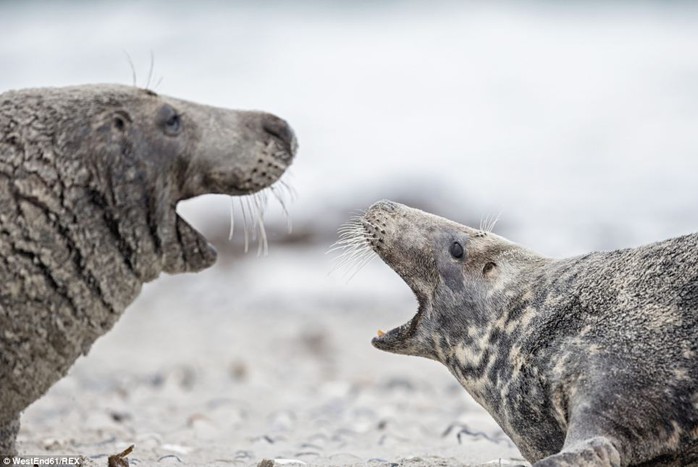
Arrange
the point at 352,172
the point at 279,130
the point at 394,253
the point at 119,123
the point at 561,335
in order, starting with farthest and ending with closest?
the point at 352,172, the point at 394,253, the point at 279,130, the point at 561,335, the point at 119,123

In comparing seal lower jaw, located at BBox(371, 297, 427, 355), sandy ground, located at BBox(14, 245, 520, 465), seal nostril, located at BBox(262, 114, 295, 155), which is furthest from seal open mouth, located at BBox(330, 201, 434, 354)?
seal nostril, located at BBox(262, 114, 295, 155)

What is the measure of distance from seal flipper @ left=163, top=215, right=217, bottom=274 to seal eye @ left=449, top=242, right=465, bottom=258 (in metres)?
1.29

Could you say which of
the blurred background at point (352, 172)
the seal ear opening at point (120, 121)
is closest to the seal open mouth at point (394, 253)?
the blurred background at point (352, 172)

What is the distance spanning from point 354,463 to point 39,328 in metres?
2.12

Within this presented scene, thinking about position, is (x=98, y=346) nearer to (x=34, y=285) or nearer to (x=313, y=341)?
(x=313, y=341)

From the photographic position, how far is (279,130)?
4.85m

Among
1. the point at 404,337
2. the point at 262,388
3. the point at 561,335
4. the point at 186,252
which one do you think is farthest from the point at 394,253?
the point at 262,388

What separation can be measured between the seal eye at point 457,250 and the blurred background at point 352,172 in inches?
50.2

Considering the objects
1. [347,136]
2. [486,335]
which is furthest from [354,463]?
[347,136]

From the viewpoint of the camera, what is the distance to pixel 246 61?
31859 millimetres

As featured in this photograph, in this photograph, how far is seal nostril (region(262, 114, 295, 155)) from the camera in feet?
15.9

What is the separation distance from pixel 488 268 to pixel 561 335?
708 mm

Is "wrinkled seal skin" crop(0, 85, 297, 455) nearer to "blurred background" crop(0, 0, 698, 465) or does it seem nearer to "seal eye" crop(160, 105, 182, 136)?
"seal eye" crop(160, 105, 182, 136)

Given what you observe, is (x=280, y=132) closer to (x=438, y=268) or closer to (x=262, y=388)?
(x=438, y=268)
